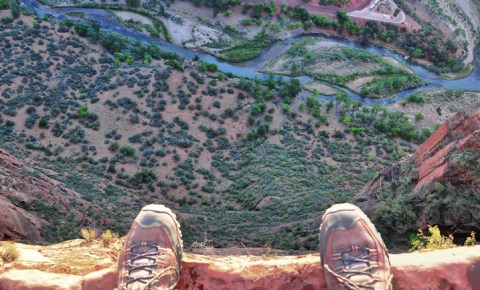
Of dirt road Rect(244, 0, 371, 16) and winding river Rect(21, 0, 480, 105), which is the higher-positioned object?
dirt road Rect(244, 0, 371, 16)

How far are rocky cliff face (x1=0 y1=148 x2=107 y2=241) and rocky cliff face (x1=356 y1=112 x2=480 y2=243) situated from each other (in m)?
14.5

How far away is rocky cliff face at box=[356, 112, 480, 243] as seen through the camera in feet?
51.2

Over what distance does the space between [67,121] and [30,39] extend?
49.3 feet

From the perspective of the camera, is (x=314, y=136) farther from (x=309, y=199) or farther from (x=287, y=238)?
(x=287, y=238)

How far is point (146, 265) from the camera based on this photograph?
23.8ft

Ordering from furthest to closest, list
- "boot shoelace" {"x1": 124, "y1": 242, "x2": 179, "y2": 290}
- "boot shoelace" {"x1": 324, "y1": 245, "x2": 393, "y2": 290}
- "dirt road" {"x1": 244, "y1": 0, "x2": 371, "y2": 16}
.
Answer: "dirt road" {"x1": 244, "y1": 0, "x2": 371, "y2": 16} < "boot shoelace" {"x1": 124, "y1": 242, "x2": 179, "y2": 290} < "boot shoelace" {"x1": 324, "y1": 245, "x2": 393, "y2": 290}

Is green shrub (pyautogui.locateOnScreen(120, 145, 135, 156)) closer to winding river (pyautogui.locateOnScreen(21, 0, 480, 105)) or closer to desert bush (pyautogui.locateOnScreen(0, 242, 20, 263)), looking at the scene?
desert bush (pyautogui.locateOnScreen(0, 242, 20, 263))

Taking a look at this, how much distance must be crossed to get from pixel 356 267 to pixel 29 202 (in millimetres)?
17541

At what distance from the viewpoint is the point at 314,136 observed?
43.3 metres

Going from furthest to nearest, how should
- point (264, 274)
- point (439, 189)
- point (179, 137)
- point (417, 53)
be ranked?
point (417, 53) → point (179, 137) → point (439, 189) → point (264, 274)

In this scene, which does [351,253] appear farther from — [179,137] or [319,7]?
[319,7]

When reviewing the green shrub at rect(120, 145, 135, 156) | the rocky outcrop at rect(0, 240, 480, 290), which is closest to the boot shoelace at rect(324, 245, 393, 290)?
the rocky outcrop at rect(0, 240, 480, 290)

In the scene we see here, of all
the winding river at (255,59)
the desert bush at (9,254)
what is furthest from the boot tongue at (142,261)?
the winding river at (255,59)

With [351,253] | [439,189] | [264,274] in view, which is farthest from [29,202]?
[439,189]
